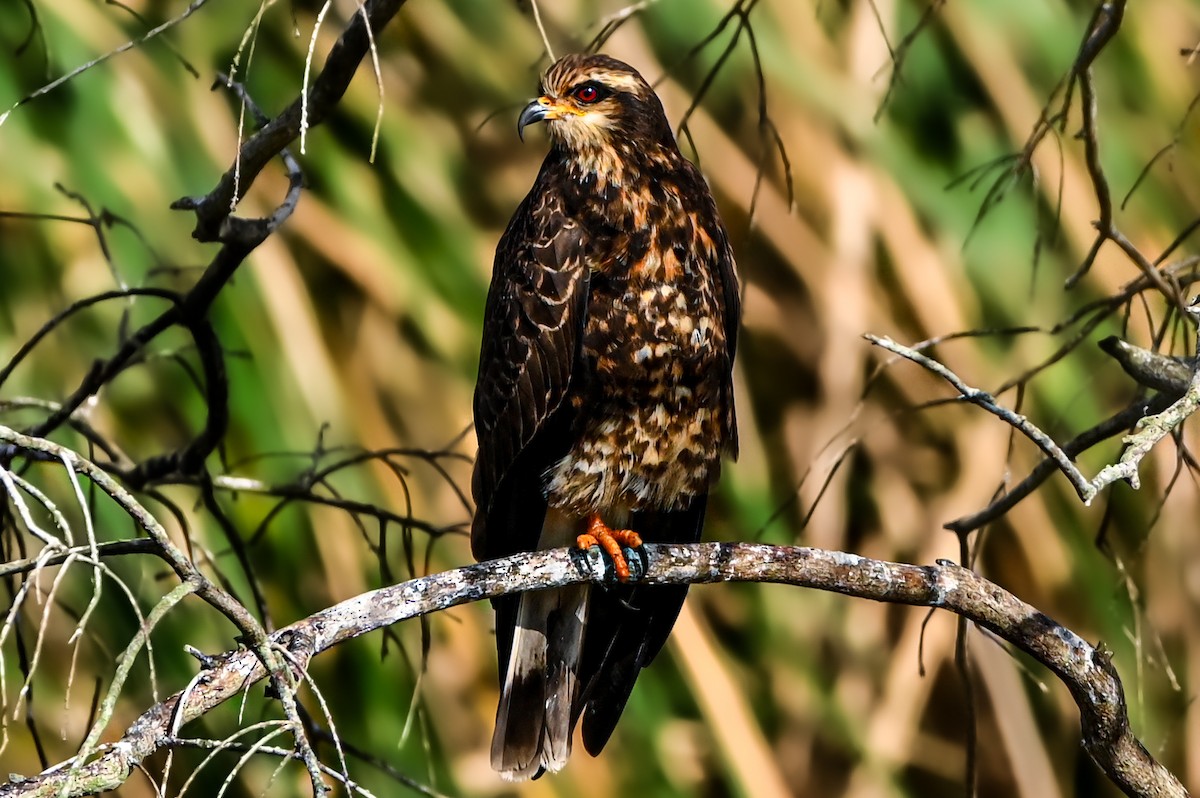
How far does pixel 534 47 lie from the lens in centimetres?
462

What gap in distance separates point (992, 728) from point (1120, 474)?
3261 millimetres

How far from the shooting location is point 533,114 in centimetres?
303

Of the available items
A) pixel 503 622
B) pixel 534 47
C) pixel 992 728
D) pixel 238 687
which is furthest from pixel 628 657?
pixel 534 47

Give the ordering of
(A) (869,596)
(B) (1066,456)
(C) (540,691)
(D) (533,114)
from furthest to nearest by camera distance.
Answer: (C) (540,691), (D) (533,114), (A) (869,596), (B) (1066,456)

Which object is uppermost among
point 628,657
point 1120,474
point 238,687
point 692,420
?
point 692,420

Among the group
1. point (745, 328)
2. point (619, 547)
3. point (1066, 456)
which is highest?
point (745, 328)

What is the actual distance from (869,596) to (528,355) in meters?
0.91

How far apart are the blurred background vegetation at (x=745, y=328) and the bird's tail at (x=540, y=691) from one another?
2.79 ft

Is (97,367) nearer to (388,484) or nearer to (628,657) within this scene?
(628,657)

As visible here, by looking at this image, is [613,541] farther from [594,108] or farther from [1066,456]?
[1066,456]

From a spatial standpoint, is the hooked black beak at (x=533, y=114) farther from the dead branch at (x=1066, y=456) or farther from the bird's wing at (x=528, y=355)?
the dead branch at (x=1066, y=456)

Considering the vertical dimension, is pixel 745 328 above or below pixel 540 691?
above

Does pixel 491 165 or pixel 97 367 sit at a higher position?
pixel 491 165

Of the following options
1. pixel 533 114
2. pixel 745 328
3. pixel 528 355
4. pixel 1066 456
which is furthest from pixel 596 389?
pixel 745 328
